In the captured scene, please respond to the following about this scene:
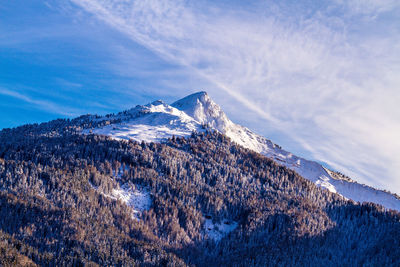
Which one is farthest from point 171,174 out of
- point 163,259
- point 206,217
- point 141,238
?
point 163,259

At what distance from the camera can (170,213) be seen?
108m

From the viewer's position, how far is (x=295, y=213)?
123m

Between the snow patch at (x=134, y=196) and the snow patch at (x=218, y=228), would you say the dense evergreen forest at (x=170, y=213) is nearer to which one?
the snow patch at (x=218, y=228)

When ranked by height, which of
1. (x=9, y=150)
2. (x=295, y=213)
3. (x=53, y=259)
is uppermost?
(x=295, y=213)

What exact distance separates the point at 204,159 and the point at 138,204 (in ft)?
162

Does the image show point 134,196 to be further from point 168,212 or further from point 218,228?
point 218,228

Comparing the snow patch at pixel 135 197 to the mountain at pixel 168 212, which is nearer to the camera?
the mountain at pixel 168 212

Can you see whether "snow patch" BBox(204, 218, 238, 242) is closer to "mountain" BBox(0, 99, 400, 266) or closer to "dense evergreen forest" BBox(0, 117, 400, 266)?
"mountain" BBox(0, 99, 400, 266)

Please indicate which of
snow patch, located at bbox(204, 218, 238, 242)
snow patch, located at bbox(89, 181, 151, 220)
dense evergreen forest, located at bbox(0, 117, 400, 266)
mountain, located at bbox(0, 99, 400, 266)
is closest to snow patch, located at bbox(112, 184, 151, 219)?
snow patch, located at bbox(89, 181, 151, 220)

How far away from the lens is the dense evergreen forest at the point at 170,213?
76.5 m

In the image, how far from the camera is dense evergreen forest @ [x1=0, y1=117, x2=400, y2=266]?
251ft

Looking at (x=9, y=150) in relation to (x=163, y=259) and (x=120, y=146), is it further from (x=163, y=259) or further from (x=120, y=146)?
(x=163, y=259)

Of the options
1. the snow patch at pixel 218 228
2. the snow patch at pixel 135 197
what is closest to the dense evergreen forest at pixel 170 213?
the snow patch at pixel 218 228

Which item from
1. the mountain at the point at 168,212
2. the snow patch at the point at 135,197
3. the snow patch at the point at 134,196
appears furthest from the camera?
the snow patch at the point at 135,197
